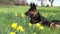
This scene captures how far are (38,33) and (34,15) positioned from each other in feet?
8.55

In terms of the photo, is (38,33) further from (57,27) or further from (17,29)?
(57,27)

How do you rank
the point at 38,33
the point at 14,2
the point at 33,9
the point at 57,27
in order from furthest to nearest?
1. the point at 14,2
2. the point at 33,9
3. the point at 57,27
4. the point at 38,33

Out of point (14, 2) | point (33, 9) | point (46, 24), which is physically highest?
point (33, 9)

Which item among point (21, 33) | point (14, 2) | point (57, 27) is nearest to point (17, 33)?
point (21, 33)

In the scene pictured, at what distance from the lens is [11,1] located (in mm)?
48594

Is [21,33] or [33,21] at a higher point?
[21,33]

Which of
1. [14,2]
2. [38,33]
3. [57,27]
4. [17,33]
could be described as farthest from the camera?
[14,2]

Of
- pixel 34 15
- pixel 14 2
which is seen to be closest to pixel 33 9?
pixel 34 15

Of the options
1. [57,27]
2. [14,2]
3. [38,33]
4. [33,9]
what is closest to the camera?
[38,33]

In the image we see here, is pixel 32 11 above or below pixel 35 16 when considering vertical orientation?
above

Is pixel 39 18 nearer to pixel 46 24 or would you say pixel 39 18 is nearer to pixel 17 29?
pixel 46 24

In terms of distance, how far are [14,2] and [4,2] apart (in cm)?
210

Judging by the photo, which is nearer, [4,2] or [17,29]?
[17,29]

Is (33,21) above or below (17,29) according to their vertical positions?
below
